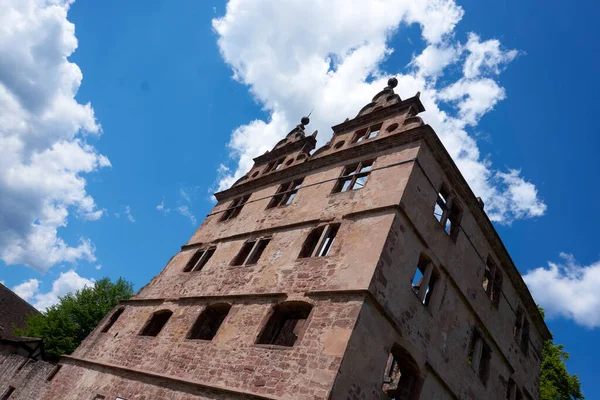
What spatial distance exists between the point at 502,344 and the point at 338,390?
934 cm

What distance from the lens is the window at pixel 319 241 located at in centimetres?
1192

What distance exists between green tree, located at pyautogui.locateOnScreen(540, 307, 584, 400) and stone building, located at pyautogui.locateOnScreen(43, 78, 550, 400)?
150 inches

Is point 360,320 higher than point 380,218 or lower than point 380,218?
lower

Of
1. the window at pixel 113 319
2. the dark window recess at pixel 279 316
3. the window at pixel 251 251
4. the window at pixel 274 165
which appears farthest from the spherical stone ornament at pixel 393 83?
the window at pixel 113 319

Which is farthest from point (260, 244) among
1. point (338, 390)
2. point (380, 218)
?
point (338, 390)

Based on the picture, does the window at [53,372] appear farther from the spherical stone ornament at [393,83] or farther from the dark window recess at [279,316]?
the spherical stone ornament at [393,83]

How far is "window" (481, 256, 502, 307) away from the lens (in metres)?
15.2

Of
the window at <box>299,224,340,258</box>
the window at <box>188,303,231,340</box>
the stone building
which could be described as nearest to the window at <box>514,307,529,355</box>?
the stone building

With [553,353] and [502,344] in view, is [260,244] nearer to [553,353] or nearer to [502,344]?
[502,344]

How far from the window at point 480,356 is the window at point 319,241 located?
20.1ft

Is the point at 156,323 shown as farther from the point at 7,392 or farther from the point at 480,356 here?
the point at 480,356

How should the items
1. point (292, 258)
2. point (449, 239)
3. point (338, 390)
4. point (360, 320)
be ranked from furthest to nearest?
point (449, 239)
point (292, 258)
point (360, 320)
point (338, 390)

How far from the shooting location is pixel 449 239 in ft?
43.2

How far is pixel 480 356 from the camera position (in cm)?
1329
